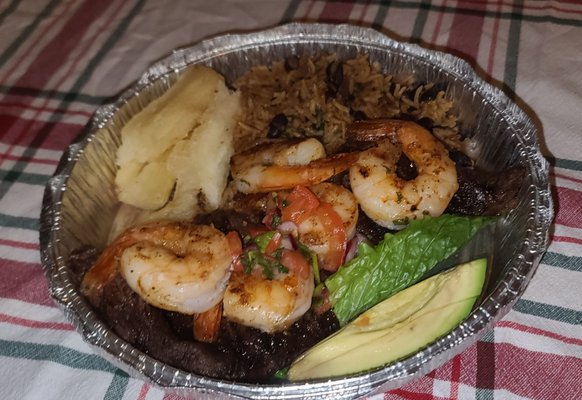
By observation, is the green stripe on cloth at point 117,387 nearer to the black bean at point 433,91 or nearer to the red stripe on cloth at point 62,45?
the black bean at point 433,91

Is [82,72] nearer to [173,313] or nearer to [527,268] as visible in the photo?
[173,313]

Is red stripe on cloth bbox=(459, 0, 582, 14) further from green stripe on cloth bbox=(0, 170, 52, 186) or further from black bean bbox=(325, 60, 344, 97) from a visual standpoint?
green stripe on cloth bbox=(0, 170, 52, 186)

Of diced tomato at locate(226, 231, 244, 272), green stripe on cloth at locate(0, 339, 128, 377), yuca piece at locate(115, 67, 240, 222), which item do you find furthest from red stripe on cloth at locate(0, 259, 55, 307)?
diced tomato at locate(226, 231, 244, 272)

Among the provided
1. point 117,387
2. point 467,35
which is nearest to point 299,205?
point 117,387

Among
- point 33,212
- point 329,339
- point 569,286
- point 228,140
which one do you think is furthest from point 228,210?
point 569,286

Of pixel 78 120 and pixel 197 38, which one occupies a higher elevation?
pixel 197 38

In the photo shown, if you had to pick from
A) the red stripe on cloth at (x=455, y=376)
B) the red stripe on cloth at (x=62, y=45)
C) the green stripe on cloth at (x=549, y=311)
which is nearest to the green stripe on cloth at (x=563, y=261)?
the green stripe on cloth at (x=549, y=311)
